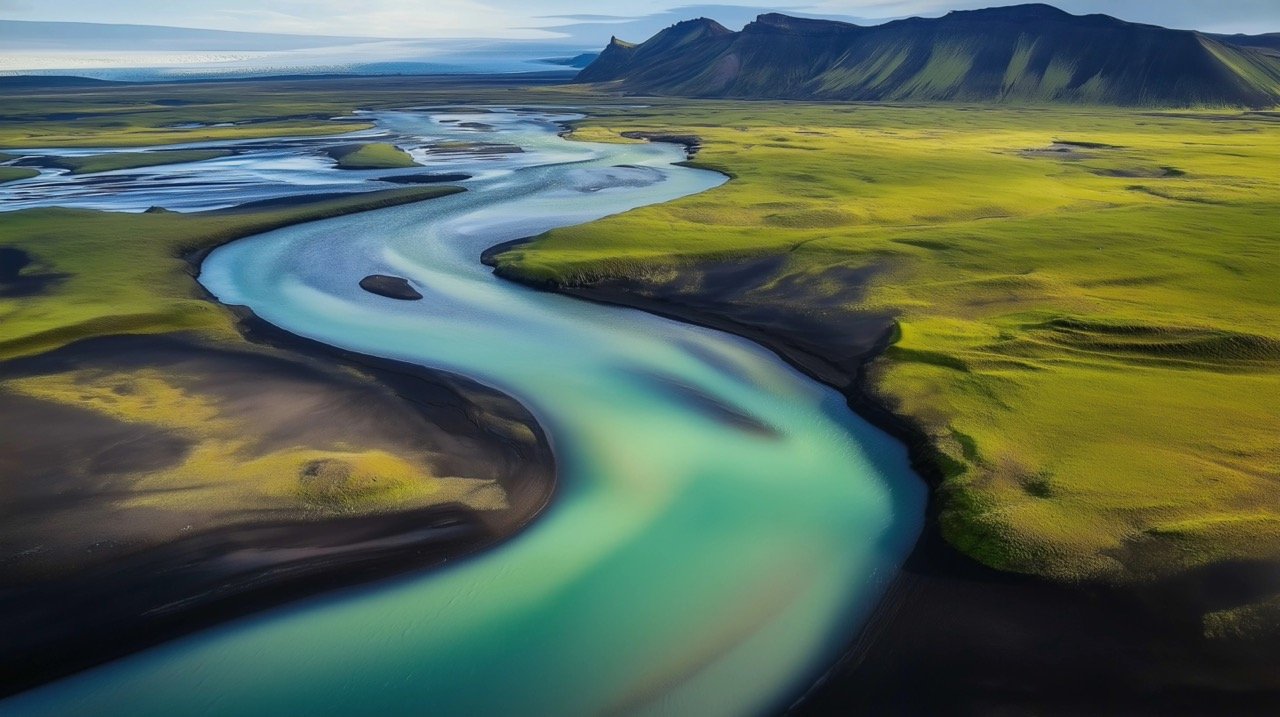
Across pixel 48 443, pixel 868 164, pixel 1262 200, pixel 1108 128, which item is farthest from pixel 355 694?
pixel 1108 128

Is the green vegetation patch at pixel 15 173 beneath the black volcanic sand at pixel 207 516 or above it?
above

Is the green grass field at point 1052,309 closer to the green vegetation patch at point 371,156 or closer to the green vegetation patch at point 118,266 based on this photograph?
the green vegetation patch at point 118,266

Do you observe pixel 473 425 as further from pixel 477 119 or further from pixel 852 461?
pixel 477 119

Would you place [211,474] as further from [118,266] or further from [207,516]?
[118,266]

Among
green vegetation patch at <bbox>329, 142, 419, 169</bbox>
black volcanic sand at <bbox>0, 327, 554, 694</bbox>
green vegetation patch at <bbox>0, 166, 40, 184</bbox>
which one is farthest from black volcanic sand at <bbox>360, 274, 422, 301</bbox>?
green vegetation patch at <bbox>0, 166, 40, 184</bbox>

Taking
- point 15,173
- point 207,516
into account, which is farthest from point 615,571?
point 15,173

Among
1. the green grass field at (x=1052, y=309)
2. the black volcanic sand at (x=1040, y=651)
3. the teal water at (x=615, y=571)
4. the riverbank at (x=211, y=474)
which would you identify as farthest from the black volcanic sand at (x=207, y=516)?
the green grass field at (x=1052, y=309)

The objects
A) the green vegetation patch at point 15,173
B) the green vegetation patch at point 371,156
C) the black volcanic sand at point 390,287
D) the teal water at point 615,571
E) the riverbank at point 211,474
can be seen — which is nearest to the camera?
the teal water at point 615,571
